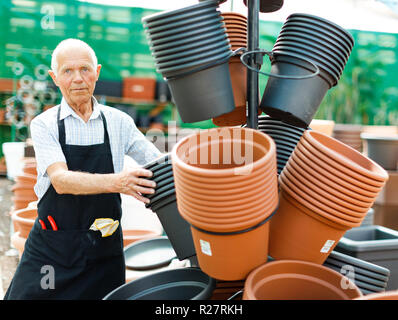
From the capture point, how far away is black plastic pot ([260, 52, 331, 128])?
1.07m

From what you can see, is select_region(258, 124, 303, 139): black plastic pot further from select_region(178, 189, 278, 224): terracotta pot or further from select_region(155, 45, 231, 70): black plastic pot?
select_region(178, 189, 278, 224): terracotta pot

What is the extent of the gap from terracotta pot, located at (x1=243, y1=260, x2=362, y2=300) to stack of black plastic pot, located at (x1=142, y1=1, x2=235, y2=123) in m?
0.45

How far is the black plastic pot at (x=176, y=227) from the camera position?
109 cm

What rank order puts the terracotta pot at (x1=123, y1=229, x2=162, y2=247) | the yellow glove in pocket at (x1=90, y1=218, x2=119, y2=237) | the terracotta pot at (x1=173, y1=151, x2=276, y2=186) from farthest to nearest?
the terracotta pot at (x1=123, y1=229, x2=162, y2=247) < the yellow glove in pocket at (x1=90, y1=218, x2=119, y2=237) < the terracotta pot at (x1=173, y1=151, x2=276, y2=186)

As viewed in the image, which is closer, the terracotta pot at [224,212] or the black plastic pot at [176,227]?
the terracotta pot at [224,212]

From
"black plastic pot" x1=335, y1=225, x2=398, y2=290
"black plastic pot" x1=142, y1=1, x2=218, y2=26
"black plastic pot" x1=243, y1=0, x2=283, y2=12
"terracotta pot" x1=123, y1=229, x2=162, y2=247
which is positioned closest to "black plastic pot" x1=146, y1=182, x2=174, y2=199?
"black plastic pot" x1=142, y1=1, x2=218, y2=26

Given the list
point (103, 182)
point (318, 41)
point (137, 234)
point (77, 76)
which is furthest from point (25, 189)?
point (318, 41)

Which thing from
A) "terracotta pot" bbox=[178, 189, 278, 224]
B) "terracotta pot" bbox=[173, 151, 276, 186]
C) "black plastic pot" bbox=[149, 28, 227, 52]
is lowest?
"terracotta pot" bbox=[178, 189, 278, 224]

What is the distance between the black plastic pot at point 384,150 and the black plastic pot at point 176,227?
2.48 metres

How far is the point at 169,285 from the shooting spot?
1104 millimetres

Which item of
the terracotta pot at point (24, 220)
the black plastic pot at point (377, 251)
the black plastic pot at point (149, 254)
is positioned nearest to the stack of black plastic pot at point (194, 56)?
the black plastic pot at point (377, 251)

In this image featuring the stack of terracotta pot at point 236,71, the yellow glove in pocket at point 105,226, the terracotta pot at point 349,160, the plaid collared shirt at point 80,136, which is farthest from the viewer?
the yellow glove in pocket at point 105,226

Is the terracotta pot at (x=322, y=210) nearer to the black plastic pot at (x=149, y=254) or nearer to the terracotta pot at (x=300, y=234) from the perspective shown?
the terracotta pot at (x=300, y=234)
